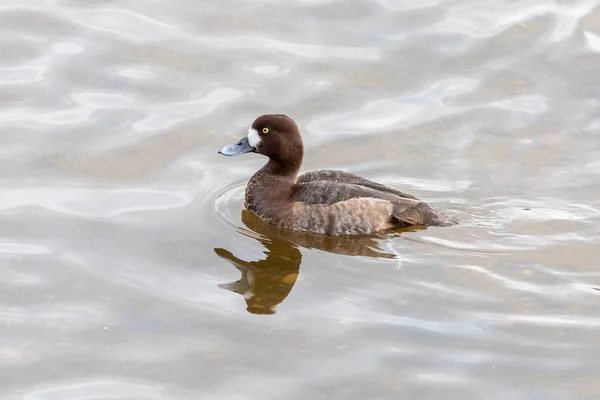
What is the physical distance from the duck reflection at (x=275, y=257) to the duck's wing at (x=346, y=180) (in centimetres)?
40

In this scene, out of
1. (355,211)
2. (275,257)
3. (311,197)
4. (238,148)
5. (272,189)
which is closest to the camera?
(275,257)

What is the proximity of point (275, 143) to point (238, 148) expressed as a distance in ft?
1.04

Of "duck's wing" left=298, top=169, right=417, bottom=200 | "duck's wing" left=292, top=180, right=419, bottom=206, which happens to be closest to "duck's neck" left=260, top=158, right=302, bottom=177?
"duck's wing" left=298, top=169, right=417, bottom=200

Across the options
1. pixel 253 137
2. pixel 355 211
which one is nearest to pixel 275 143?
pixel 253 137

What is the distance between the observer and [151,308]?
23.8ft

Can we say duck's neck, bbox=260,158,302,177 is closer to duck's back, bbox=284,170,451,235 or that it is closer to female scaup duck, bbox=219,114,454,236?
female scaup duck, bbox=219,114,454,236

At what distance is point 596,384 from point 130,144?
4683 millimetres

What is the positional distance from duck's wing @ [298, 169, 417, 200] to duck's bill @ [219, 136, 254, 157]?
513 mm

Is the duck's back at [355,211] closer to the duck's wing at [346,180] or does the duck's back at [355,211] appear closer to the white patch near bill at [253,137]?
the duck's wing at [346,180]

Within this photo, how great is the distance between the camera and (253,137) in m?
8.95

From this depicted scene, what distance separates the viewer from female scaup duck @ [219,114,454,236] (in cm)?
859

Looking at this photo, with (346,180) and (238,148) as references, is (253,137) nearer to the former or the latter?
(238,148)

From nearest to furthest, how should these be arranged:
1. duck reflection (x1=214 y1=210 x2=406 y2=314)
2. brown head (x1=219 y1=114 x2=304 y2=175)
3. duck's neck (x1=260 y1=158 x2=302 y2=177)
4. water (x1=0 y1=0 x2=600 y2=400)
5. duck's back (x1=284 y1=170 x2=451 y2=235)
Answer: water (x1=0 y1=0 x2=600 y2=400)
duck reflection (x1=214 y1=210 x2=406 y2=314)
duck's back (x1=284 y1=170 x2=451 y2=235)
brown head (x1=219 y1=114 x2=304 y2=175)
duck's neck (x1=260 y1=158 x2=302 y2=177)

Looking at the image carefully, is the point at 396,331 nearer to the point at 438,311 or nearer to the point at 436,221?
the point at 438,311
